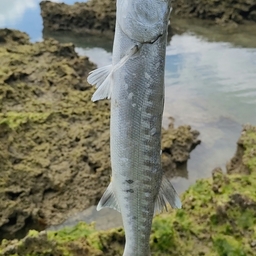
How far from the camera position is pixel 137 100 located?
2473 mm

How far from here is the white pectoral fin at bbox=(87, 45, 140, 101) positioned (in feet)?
7.97

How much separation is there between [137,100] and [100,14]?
13079mm

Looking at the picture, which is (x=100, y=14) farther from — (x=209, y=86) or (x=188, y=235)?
(x=188, y=235)

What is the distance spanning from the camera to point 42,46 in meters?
9.70

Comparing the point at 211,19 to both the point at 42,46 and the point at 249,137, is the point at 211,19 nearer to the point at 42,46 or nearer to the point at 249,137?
the point at 42,46

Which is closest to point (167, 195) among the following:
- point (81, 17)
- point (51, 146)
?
point (51, 146)

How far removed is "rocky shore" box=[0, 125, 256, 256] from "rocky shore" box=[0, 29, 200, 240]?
165 centimetres

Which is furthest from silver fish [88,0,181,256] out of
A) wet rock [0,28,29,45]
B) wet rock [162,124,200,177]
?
wet rock [0,28,29,45]

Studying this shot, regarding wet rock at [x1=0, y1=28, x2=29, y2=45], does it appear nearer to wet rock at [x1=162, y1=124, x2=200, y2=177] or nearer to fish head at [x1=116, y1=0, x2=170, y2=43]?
wet rock at [x1=162, y1=124, x2=200, y2=177]

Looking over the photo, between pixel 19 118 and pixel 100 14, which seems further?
pixel 100 14

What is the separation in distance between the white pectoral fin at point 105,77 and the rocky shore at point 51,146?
334 cm

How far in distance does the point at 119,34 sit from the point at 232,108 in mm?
6899

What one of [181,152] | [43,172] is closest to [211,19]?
[181,152]

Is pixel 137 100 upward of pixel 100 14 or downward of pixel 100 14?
upward
